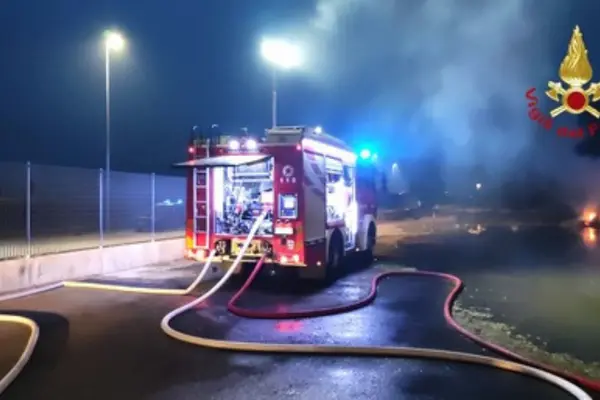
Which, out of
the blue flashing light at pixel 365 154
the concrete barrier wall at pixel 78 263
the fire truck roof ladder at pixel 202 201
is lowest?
the concrete barrier wall at pixel 78 263

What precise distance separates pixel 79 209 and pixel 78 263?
2.04 m

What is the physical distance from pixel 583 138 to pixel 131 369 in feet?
123

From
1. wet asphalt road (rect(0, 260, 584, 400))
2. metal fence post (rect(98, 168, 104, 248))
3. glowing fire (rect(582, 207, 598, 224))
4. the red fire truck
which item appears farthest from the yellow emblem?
metal fence post (rect(98, 168, 104, 248))

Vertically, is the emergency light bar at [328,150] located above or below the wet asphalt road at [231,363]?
above

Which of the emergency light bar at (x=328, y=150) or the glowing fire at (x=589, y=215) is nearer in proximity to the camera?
the emergency light bar at (x=328, y=150)

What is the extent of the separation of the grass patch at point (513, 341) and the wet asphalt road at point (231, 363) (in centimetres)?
39

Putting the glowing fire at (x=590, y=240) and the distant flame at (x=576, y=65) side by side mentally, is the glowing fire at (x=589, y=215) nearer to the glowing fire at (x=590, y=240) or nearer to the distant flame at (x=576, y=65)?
the glowing fire at (x=590, y=240)

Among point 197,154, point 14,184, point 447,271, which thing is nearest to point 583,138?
point 447,271

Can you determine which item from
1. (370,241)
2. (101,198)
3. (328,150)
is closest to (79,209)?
(101,198)

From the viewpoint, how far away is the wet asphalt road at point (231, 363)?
5387mm

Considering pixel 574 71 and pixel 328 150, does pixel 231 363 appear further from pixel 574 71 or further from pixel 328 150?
pixel 574 71

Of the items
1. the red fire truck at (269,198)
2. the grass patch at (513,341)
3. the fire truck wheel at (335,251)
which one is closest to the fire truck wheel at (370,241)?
the fire truck wheel at (335,251)

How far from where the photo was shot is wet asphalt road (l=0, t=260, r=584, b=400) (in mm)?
5387

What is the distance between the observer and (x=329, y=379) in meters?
5.76
